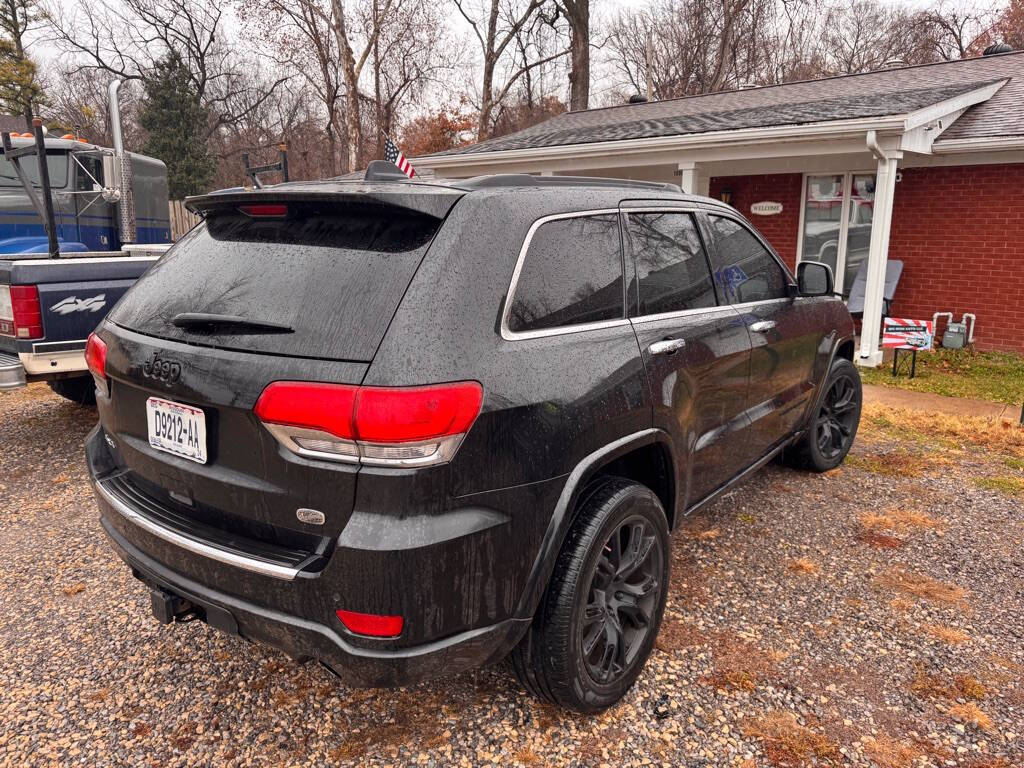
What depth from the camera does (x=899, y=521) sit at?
163 inches

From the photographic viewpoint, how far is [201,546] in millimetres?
2117

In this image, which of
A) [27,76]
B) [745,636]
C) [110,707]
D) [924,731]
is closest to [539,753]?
[745,636]

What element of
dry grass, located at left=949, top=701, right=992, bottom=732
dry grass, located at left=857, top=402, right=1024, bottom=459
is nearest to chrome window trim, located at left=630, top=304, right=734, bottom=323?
dry grass, located at left=949, top=701, right=992, bottom=732

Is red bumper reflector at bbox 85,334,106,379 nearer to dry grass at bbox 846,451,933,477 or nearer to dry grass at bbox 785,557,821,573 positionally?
dry grass at bbox 785,557,821,573

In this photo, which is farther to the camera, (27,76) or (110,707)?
(27,76)

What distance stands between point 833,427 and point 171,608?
4.18m

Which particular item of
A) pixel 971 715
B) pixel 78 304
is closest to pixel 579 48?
pixel 78 304

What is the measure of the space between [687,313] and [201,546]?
195cm

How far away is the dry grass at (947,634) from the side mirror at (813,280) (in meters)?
1.82

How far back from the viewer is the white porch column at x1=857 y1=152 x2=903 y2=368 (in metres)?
8.44

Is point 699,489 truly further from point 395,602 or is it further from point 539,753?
point 395,602

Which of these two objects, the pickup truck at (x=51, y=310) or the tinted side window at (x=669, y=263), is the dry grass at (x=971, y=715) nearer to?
the tinted side window at (x=669, y=263)

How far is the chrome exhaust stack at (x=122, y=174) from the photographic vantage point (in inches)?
302

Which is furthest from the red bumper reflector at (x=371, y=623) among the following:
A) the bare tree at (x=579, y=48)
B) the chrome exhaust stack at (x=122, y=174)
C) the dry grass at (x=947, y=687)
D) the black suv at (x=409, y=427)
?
the bare tree at (x=579, y=48)
